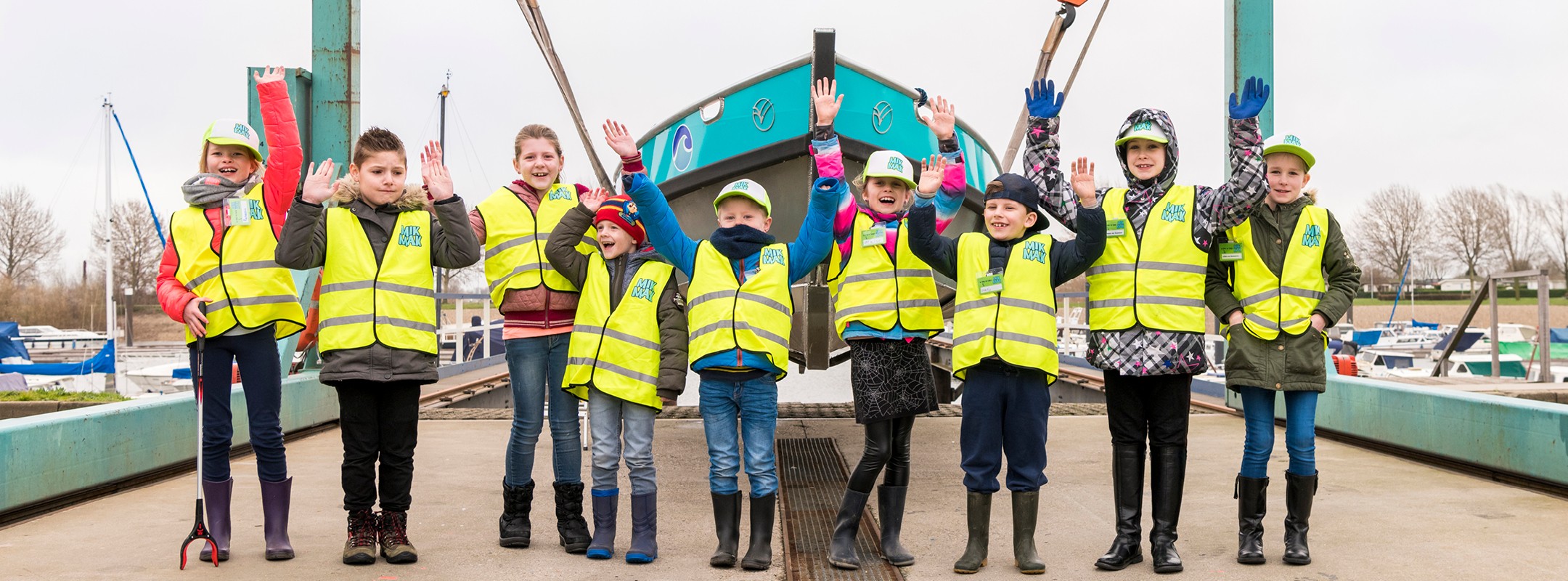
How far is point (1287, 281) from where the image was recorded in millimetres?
3619

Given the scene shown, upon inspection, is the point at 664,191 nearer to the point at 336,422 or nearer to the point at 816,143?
the point at 336,422

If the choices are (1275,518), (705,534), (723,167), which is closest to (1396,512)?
(1275,518)

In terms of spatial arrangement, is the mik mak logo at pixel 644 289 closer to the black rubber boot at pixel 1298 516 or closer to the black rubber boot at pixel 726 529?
the black rubber boot at pixel 726 529

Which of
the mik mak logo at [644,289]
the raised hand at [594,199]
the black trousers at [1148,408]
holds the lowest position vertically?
the black trousers at [1148,408]

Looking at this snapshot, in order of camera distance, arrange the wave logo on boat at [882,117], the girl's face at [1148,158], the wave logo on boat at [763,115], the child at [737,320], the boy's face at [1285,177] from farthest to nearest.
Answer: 1. the wave logo on boat at [882,117]
2. the wave logo on boat at [763,115]
3. the boy's face at [1285,177]
4. the girl's face at [1148,158]
5. the child at [737,320]

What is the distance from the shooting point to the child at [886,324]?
11.8 feet

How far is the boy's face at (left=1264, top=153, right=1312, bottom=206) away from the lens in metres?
3.71

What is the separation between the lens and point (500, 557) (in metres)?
3.65

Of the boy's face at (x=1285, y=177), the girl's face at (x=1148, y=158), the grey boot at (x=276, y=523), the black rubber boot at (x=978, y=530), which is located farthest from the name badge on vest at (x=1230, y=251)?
the grey boot at (x=276, y=523)

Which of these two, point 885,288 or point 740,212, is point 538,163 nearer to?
point 740,212

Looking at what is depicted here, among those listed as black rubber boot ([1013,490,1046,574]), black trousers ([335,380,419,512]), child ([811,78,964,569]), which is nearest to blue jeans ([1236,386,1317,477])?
Answer: black rubber boot ([1013,490,1046,574])

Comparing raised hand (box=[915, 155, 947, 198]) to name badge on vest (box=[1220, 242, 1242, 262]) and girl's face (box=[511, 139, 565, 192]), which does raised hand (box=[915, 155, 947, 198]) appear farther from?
girl's face (box=[511, 139, 565, 192])

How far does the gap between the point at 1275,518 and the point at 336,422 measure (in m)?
6.03

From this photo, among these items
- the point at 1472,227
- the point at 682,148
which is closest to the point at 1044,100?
the point at 682,148
